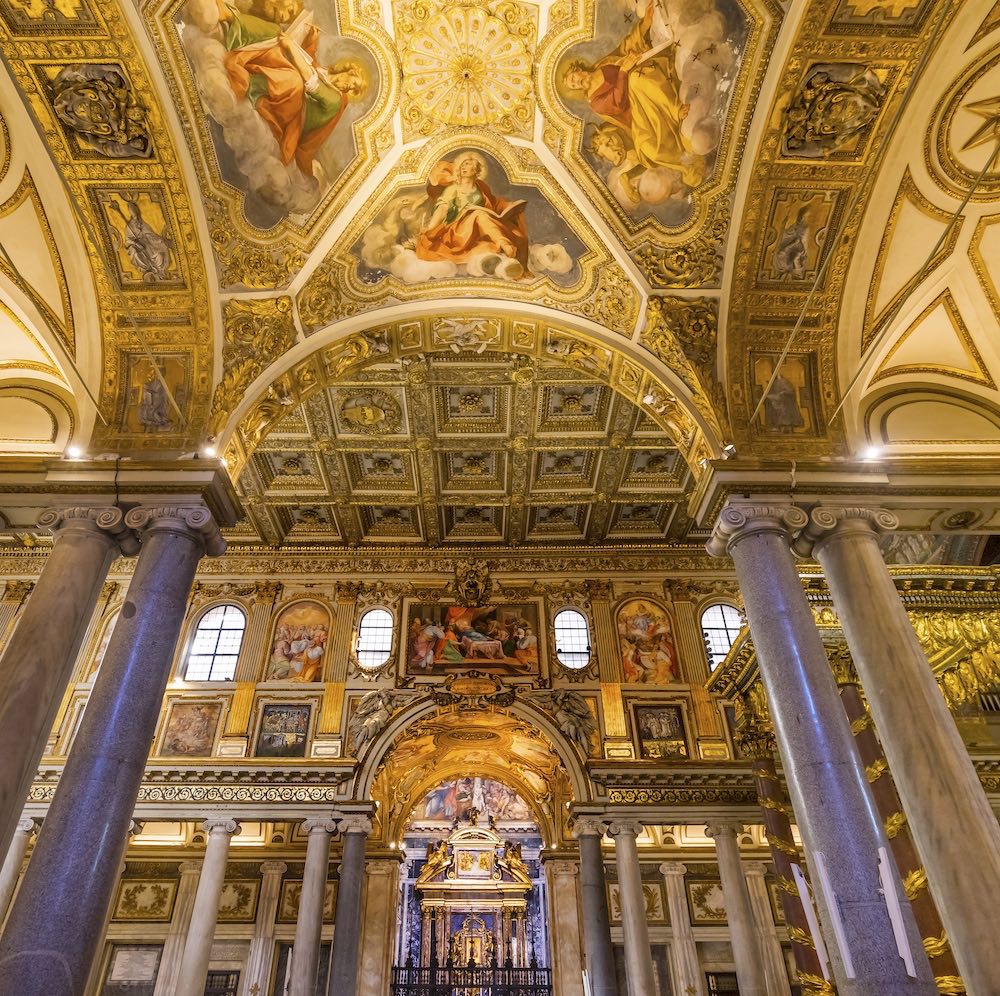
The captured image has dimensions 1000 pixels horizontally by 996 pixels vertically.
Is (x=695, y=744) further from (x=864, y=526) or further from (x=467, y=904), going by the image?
(x=467, y=904)

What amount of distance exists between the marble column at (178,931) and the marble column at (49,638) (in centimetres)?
1224

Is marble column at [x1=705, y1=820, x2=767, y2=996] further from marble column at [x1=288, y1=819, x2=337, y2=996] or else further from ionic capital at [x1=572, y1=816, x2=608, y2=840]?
marble column at [x1=288, y1=819, x2=337, y2=996]

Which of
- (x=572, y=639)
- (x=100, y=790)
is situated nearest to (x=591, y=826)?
(x=572, y=639)

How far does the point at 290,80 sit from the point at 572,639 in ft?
46.2

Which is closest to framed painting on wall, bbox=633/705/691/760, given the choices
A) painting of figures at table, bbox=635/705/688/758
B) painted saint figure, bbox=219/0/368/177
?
painting of figures at table, bbox=635/705/688/758

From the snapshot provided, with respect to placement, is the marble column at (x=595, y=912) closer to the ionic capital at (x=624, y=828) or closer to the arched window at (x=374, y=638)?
the ionic capital at (x=624, y=828)

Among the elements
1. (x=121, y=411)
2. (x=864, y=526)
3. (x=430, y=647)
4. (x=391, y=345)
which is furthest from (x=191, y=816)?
(x=864, y=526)

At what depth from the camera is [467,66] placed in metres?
9.92

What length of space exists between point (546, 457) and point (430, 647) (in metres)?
5.59

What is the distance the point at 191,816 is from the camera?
627 inches

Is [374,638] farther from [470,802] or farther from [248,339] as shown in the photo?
[470,802]

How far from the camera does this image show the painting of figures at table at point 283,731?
17.3 meters

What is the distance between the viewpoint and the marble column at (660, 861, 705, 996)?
17.0 metres

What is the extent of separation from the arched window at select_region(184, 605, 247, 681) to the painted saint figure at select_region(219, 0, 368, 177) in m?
12.6
